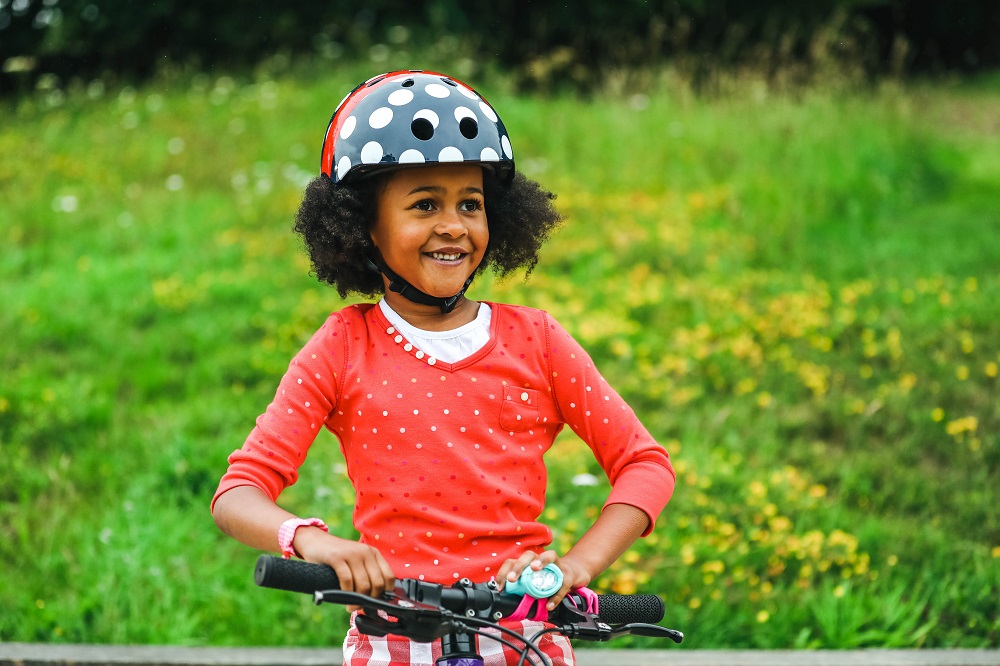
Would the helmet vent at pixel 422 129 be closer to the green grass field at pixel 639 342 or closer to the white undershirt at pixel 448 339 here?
the white undershirt at pixel 448 339

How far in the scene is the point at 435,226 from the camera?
8.25 feet

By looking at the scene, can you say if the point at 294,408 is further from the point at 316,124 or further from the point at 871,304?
the point at 316,124

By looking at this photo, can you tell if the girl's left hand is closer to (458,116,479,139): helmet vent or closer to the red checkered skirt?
the red checkered skirt

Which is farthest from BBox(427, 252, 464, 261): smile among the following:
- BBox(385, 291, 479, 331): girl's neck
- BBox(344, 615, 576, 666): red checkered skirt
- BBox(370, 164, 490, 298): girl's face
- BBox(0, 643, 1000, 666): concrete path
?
BBox(0, 643, 1000, 666): concrete path

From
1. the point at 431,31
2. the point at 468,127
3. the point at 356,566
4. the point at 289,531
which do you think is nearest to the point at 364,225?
the point at 468,127

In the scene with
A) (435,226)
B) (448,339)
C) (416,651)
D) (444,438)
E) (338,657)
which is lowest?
(338,657)

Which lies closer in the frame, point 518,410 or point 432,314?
point 518,410

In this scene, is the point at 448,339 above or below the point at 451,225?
below

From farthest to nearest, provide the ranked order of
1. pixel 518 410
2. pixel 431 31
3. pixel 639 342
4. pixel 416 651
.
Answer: pixel 431 31
pixel 639 342
pixel 518 410
pixel 416 651

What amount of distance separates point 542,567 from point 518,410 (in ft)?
1.53

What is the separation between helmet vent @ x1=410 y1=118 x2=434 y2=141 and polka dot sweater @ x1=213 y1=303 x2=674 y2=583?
0.42m

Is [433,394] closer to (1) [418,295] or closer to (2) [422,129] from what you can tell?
(1) [418,295]

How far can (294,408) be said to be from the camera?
7.86 feet

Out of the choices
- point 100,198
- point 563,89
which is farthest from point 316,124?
point 563,89
